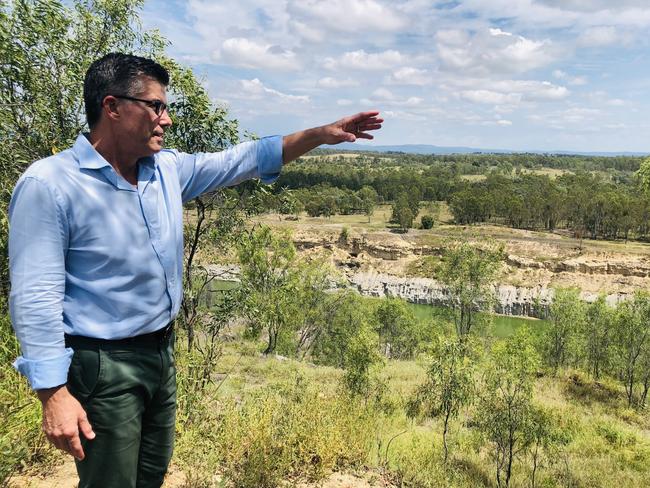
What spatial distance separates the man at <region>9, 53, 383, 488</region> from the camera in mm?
1335

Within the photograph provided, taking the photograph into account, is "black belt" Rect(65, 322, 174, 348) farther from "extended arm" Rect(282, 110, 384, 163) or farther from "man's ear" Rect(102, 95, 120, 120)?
"extended arm" Rect(282, 110, 384, 163)

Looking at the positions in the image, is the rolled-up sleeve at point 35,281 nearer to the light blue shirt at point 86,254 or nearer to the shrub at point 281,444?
the light blue shirt at point 86,254

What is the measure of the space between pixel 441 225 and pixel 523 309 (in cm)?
2099

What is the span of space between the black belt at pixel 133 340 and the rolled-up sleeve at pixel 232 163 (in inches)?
24.6

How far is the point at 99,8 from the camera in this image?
5.98 m

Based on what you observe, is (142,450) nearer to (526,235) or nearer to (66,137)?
(66,137)

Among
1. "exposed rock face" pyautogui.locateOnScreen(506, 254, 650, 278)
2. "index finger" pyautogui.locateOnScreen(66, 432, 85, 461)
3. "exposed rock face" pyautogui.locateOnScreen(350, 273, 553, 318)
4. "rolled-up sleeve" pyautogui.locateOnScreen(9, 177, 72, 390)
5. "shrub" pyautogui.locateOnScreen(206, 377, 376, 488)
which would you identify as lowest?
"exposed rock face" pyautogui.locateOnScreen(350, 273, 553, 318)

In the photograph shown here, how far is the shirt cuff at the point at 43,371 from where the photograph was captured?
132 cm

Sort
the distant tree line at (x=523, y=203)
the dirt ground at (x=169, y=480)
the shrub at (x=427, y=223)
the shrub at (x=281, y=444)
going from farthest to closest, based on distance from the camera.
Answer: the shrub at (x=427, y=223), the distant tree line at (x=523, y=203), the shrub at (x=281, y=444), the dirt ground at (x=169, y=480)

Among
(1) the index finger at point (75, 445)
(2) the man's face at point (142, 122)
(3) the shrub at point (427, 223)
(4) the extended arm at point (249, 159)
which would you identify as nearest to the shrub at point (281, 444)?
(1) the index finger at point (75, 445)

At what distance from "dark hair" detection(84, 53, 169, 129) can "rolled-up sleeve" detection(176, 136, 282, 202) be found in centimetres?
44

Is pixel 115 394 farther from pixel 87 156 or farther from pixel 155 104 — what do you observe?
pixel 155 104

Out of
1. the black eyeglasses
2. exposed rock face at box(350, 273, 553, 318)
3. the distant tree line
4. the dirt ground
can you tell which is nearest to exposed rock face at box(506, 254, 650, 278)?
exposed rock face at box(350, 273, 553, 318)

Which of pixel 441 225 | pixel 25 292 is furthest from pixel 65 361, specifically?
pixel 441 225
